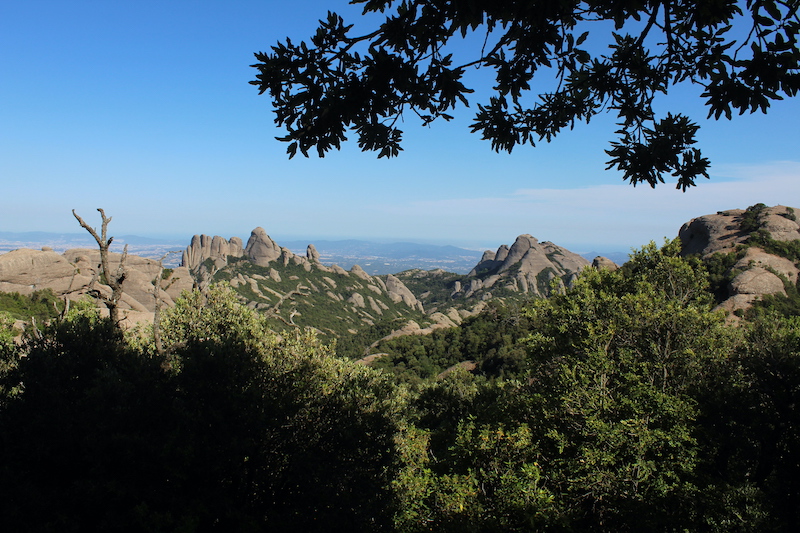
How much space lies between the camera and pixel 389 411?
1513 cm

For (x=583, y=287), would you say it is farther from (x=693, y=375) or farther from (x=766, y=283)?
(x=766, y=283)

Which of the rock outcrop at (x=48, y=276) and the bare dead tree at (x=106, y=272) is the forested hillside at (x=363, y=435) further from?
the rock outcrop at (x=48, y=276)

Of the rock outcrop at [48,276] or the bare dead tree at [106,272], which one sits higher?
the bare dead tree at [106,272]

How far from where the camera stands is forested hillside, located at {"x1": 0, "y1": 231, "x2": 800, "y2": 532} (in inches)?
335

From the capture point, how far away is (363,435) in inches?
475

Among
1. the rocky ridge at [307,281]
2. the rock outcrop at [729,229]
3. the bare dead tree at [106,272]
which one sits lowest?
the rocky ridge at [307,281]

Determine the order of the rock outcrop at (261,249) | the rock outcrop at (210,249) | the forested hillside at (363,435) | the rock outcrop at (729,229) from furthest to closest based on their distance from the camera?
the rock outcrop at (261,249)
the rock outcrop at (210,249)
the rock outcrop at (729,229)
the forested hillside at (363,435)

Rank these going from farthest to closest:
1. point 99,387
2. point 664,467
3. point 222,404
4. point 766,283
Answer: point 766,283 → point 664,467 → point 222,404 → point 99,387

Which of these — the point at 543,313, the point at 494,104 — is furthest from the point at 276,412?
the point at 543,313

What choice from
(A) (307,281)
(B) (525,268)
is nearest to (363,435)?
(A) (307,281)

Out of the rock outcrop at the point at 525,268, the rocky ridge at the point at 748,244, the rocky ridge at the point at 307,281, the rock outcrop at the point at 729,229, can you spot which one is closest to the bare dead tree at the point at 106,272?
the rocky ridge at the point at 748,244

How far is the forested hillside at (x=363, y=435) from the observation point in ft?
27.9

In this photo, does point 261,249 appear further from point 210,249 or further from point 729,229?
point 729,229

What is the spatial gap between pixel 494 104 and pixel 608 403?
40.2ft
